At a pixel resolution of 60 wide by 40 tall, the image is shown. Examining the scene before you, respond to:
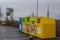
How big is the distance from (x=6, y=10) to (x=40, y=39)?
79.6 ft

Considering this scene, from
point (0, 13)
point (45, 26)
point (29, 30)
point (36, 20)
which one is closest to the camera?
point (45, 26)

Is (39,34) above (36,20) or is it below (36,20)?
below

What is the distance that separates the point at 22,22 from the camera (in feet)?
73.8

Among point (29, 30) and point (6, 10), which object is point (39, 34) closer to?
point (29, 30)

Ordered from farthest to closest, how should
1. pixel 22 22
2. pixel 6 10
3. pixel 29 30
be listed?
pixel 6 10, pixel 22 22, pixel 29 30

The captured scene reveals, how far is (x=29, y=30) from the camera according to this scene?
1944 cm

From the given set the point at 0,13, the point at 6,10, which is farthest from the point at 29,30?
the point at 0,13

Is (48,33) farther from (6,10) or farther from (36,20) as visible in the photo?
(6,10)

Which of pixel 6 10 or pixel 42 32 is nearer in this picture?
pixel 42 32

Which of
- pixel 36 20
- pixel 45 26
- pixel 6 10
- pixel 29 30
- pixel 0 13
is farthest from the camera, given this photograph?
pixel 0 13

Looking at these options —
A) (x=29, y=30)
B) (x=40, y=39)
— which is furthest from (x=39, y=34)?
(x=29, y=30)

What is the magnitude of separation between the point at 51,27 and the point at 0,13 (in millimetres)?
31261

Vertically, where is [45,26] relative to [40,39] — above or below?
above

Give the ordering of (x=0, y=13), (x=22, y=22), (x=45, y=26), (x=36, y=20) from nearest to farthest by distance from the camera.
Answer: (x=45, y=26) → (x=36, y=20) → (x=22, y=22) → (x=0, y=13)
